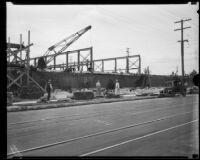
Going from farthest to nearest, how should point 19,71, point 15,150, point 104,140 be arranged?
point 19,71, point 104,140, point 15,150

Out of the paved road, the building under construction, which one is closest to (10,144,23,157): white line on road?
the paved road

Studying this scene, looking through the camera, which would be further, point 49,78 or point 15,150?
point 49,78

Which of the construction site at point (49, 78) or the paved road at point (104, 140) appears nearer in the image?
the paved road at point (104, 140)

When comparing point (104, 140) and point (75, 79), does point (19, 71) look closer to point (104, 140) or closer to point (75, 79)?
point (75, 79)

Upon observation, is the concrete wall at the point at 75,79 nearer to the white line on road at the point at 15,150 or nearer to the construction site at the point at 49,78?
the construction site at the point at 49,78

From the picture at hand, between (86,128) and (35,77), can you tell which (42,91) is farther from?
(86,128)

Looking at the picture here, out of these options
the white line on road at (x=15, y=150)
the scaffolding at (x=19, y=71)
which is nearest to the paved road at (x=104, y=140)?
the white line on road at (x=15, y=150)

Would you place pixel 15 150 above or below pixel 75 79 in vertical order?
below

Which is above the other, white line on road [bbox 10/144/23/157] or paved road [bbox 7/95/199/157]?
paved road [bbox 7/95/199/157]

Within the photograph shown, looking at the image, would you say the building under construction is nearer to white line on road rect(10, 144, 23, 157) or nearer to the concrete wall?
the concrete wall

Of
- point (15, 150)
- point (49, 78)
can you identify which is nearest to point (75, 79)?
point (49, 78)

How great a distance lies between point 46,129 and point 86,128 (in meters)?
1.47

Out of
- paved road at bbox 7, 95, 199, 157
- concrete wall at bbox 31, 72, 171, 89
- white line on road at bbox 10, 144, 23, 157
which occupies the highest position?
concrete wall at bbox 31, 72, 171, 89
